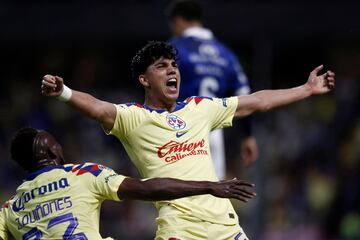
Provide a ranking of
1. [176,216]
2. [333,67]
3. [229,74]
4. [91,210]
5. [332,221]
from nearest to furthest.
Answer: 1. [91,210]
2. [176,216]
3. [229,74]
4. [332,221]
5. [333,67]

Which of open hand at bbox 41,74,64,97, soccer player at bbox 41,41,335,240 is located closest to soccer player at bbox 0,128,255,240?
open hand at bbox 41,74,64,97

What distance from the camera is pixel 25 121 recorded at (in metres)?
14.4

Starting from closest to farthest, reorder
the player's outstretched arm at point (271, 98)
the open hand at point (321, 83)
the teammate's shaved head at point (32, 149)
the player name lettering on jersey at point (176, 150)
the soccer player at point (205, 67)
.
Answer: the teammate's shaved head at point (32, 149), the player name lettering on jersey at point (176, 150), the player's outstretched arm at point (271, 98), the open hand at point (321, 83), the soccer player at point (205, 67)

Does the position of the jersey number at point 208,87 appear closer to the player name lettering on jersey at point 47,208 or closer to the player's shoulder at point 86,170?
the player's shoulder at point 86,170

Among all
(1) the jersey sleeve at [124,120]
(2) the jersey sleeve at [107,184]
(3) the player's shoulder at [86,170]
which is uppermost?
(1) the jersey sleeve at [124,120]

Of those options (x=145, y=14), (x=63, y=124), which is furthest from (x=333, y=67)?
(x=63, y=124)

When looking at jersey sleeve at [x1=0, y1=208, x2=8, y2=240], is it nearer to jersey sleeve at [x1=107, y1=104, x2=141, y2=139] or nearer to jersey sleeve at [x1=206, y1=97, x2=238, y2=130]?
jersey sleeve at [x1=107, y1=104, x2=141, y2=139]

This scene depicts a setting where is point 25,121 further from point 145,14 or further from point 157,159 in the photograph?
point 157,159

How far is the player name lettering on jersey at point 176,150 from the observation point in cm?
704

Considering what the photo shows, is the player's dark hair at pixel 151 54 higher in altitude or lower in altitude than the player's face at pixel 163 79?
higher

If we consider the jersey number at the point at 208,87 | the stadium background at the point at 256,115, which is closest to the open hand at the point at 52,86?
the jersey number at the point at 208,87

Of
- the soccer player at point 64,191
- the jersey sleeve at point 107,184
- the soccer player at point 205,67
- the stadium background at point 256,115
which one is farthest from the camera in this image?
the stadium background at point 256,115

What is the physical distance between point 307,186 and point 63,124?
12.2ft

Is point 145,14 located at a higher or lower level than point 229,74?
higher
